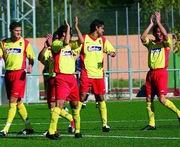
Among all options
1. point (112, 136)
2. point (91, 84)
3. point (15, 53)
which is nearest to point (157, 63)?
point (91, 84)

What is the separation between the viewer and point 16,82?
56.6ft

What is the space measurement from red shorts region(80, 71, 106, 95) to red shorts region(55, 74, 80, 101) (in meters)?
2.01

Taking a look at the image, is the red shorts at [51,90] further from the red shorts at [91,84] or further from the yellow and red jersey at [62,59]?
the yellow and red jersey at [62,59]

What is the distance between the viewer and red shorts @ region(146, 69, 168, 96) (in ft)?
59.2

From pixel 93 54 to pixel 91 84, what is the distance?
0.67 meters

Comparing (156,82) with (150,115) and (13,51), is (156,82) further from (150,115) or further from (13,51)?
(13,51)

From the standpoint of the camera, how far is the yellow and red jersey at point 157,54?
711 inches

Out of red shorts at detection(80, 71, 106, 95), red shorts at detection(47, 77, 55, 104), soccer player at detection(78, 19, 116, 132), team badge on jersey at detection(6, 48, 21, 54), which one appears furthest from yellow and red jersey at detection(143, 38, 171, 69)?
team badge on jersey at detection(6, 48, 21, 54)

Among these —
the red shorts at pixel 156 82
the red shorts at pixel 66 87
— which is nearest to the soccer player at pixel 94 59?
the red shorts at pixel 156 82

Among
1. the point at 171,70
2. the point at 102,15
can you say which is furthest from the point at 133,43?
the point at 171,70

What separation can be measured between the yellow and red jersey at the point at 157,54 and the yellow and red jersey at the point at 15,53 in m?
2.66

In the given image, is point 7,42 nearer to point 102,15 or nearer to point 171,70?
point 171,70

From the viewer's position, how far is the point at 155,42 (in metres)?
18.2

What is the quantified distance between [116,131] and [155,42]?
215cm
